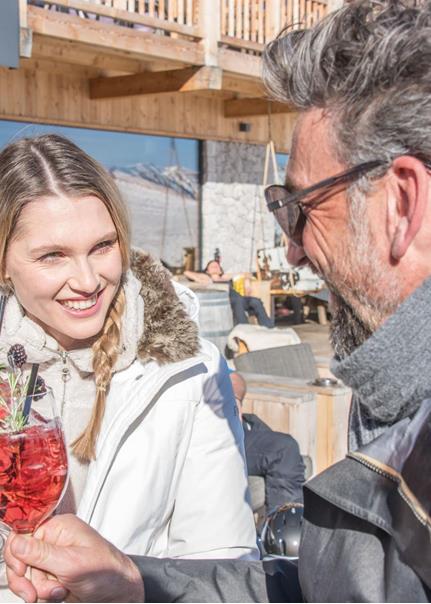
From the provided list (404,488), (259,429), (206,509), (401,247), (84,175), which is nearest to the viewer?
(404,488)

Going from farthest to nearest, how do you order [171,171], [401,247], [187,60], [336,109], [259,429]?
[171,171]
[187,60]
[259,429]
[336,109]
[401,247]

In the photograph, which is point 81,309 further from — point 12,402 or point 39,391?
point 12,402

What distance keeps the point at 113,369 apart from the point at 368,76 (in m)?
1.10

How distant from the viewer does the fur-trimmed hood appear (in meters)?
2.09

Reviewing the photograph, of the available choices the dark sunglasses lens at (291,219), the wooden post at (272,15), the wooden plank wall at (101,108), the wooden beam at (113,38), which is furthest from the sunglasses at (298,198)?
the wooden post at (272,15)

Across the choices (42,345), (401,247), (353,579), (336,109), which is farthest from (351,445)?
(42,345)

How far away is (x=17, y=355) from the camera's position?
6.44 feet

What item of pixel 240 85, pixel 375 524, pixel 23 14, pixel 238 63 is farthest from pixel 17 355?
pixel 240 85

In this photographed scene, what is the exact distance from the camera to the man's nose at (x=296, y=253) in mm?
1503

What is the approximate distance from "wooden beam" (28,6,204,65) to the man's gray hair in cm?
696

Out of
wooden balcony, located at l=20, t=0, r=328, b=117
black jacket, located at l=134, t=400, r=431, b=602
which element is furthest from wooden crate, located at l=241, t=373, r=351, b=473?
wooden balcony, located at l=20, t=0, r=328, b=117

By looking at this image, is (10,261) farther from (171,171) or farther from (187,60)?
(171,171)

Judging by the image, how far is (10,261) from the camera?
2125mm

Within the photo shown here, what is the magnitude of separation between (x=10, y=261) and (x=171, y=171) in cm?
1001
